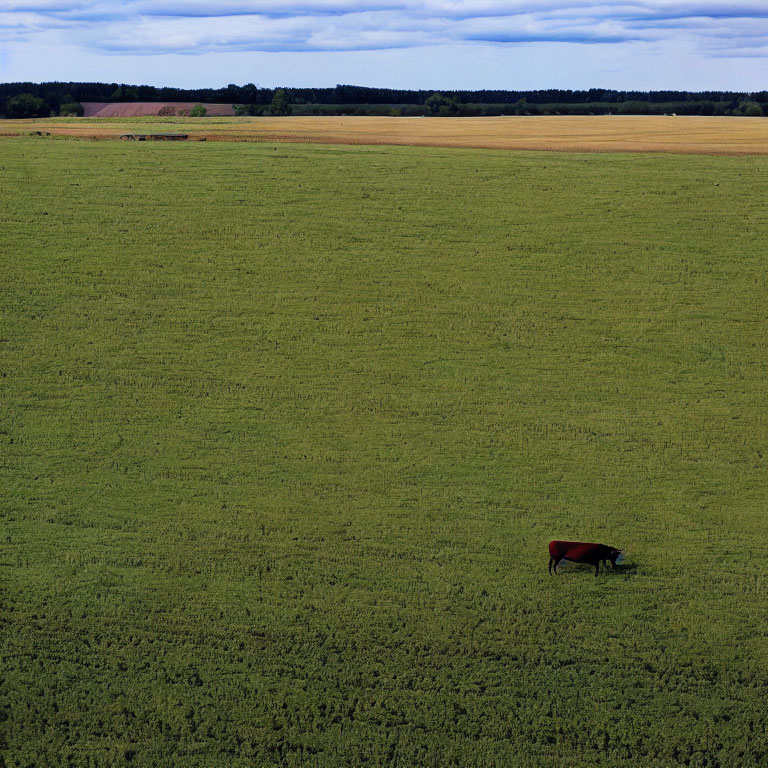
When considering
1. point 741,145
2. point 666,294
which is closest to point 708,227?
point 666,294

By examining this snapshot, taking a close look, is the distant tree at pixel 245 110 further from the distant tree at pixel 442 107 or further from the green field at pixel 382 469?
the green field at pixel 382 469

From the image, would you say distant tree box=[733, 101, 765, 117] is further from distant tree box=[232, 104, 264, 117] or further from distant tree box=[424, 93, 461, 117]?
distant tree box=[232, 104, 264, 117]

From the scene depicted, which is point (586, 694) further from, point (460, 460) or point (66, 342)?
point (66, 342)

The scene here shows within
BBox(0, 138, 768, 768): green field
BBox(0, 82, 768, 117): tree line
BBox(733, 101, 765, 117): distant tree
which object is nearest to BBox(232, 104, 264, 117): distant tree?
BBox(0, 82, 768, 117): tree line

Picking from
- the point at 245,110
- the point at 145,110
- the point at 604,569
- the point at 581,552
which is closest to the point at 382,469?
the point at 581,552

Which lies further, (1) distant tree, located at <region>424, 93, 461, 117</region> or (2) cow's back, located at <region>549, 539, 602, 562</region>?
(1) distant tree, located at <region>424, 93, 461, 117</region>

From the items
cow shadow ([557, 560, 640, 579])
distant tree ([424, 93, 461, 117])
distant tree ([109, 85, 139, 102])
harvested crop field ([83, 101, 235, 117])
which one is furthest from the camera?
distant tree ([109, 85, 139, 102])
